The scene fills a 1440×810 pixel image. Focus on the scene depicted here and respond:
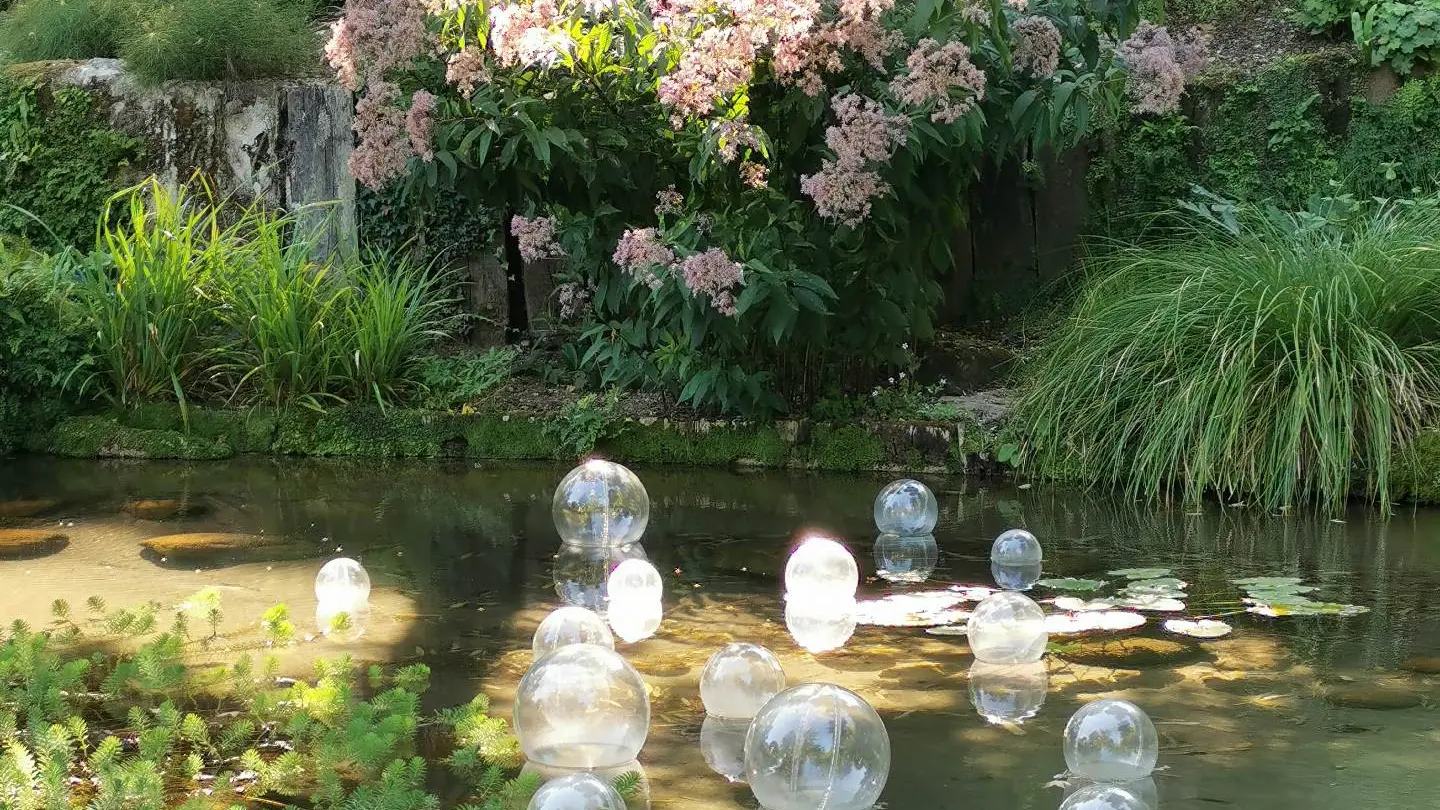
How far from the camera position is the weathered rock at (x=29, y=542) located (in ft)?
19.1

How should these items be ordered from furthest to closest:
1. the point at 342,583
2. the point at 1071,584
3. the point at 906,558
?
the point at 906,558
the point at 1071,584
the point at 342,583

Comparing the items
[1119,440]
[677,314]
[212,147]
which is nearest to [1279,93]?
[1119,440]

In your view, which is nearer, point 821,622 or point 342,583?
point 821,622

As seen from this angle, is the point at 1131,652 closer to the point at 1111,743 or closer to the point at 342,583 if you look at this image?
the point at 1111,743

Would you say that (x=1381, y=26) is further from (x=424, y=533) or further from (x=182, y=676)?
(x=182, y=676)

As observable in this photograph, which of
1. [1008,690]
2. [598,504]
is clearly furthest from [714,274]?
[1008,690]

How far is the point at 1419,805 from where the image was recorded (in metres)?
3.20

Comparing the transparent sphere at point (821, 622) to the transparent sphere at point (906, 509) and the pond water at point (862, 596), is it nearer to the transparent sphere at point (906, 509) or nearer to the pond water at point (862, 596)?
the pond water at point (862, 596)

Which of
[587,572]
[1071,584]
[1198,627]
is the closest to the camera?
[1198,627]

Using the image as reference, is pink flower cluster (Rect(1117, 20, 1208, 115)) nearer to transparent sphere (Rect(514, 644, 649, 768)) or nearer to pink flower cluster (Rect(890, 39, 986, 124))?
pink flower cluster (Rect(890, 39, 986, 124))

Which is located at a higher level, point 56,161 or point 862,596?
point 56,161

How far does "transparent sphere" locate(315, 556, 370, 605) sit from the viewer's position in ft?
15.8

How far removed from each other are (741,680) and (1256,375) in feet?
12.8

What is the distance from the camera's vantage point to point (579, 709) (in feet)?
10.6
